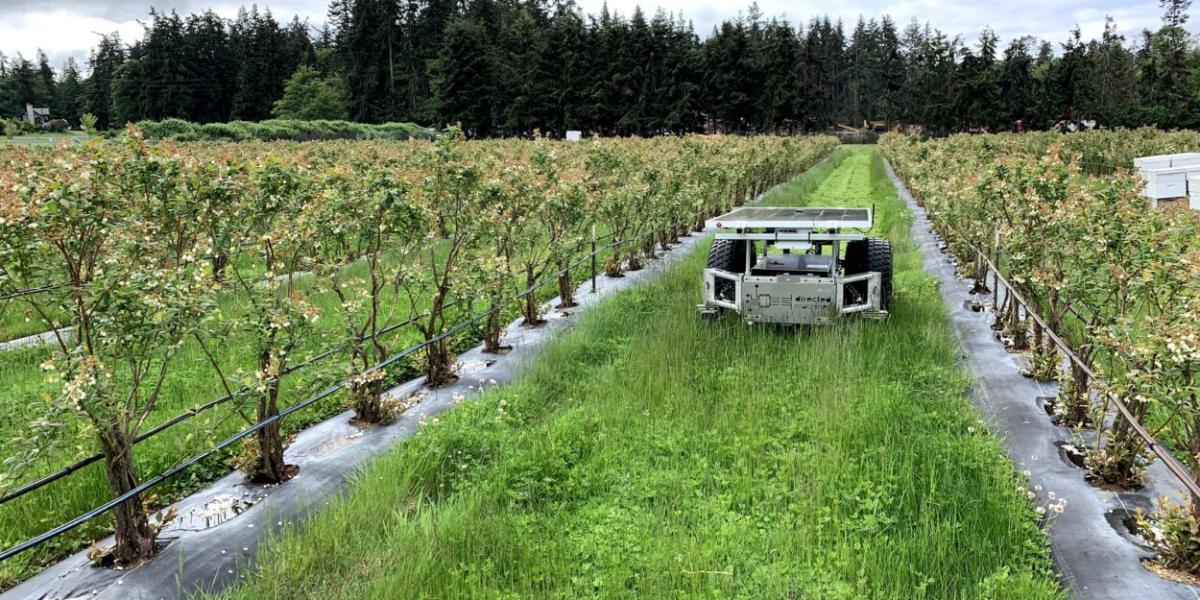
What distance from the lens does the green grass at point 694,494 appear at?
362 cm

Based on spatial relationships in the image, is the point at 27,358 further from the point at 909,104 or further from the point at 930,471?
the point at 909,104

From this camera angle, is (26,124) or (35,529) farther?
(26,124)

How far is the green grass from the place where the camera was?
3.62 meters

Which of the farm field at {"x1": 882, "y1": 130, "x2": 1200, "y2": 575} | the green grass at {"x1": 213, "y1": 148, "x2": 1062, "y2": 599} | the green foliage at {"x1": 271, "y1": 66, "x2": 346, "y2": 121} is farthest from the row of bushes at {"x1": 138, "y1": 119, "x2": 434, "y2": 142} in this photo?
the farm field at {"x1": 882, "y1": 130, "x2": 1200, "y2": 575}

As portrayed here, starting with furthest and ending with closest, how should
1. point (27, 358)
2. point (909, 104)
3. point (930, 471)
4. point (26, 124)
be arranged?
1. point (909, 104)
2. point (26, 124)
3. point (27, 358)
4. point (930, 471)

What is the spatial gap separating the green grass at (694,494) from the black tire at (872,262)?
110 cm

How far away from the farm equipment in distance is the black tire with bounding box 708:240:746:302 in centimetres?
2

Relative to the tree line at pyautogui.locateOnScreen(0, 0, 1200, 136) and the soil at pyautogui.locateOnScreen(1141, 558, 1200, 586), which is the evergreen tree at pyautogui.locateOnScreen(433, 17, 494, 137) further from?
the soil at pyautogui.locateOnScreen(1141, 558, 1200, 586)

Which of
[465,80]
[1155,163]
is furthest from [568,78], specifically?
[1155,163]

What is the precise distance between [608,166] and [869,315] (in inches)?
266

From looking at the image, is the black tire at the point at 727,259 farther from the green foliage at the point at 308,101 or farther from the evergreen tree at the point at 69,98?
the evergreen tree at the point at 69,98

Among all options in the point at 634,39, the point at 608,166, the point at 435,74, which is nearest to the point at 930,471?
the point at 608,166

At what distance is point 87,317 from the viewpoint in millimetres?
3855

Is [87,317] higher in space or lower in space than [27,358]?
higher
